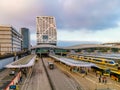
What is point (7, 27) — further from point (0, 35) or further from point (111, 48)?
point (111, 48)

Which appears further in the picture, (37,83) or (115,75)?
(115,75)

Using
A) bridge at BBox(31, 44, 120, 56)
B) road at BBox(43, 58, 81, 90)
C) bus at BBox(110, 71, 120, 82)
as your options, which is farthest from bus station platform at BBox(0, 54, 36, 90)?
bridge at BBox(31, 44, 120, 56)

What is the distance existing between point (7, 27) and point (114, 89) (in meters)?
107

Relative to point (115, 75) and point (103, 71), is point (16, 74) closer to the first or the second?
point (103, 71)

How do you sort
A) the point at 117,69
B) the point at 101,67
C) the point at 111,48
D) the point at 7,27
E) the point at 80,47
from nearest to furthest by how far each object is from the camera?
the point at 117,69 < the point at 101,67 < the point at 7,27 < the point at 111,48 < the point at 80,47

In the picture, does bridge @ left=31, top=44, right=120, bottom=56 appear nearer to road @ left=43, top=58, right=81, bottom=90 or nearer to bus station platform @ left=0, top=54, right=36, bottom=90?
bus station platform @ left=0, top=54, right=36, bottom=90

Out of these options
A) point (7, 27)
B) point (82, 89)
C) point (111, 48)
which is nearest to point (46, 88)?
A: point (82, 89)

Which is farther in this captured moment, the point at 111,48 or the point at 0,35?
the point at 111,48

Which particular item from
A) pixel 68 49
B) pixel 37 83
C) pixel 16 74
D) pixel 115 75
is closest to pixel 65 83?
pixel 37 83

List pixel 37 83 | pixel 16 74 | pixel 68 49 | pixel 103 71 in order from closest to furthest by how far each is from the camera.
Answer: pixel 37 83, pixel 16 74, pixel 103 71, pixel 68 49

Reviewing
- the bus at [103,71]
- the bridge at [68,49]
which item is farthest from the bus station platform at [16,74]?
the bridge at [68,49]

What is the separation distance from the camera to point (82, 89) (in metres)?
34.2

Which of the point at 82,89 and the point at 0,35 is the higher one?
the point at 0,35

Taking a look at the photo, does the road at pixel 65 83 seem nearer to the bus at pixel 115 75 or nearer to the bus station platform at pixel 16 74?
the bus station platform at pixel 16 74
